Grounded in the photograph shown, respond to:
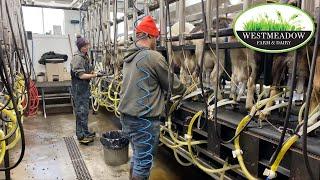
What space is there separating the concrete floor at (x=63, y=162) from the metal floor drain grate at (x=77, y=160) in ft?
0.13

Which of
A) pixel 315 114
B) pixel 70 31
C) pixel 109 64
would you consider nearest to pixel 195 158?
pixel 315 114

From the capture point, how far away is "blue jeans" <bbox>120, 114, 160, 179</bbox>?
220cm

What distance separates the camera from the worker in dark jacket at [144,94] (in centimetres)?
215

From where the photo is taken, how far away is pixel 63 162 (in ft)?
10.7

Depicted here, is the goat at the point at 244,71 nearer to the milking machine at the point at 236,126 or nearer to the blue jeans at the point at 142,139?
the milking machine at the point at 236,126

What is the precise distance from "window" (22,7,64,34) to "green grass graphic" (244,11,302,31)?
700 centimetres

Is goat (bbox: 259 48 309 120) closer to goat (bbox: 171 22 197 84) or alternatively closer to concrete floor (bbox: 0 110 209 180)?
goat (bbox: 171 22 197 84)

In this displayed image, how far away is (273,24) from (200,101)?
4.36 ft

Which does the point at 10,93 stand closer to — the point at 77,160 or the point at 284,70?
the point at 284,70

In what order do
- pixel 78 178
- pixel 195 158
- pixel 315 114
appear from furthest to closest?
pixel 78 178 → pixel 195 158 → pixel 315 114

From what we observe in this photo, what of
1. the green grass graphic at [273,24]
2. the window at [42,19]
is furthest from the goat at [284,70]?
the window at [42,19]

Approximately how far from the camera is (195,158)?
2.11 metres

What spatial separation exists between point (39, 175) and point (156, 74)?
1661 mm

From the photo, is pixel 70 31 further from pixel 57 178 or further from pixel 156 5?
pixel 57 178
